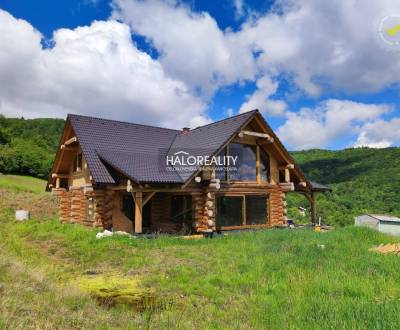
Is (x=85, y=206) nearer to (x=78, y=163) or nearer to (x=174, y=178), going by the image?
(x=78, y=163)

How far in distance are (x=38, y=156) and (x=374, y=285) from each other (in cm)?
4349

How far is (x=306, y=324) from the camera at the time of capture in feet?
16.5

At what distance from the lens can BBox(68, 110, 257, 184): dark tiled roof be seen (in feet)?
49.3

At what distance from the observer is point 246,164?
17.7m

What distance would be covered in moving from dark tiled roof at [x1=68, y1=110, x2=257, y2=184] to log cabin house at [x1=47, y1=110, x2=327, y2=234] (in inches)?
1.8

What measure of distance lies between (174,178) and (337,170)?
105 feet

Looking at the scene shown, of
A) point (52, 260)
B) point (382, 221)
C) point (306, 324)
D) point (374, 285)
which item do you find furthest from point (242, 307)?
point (382, 221)

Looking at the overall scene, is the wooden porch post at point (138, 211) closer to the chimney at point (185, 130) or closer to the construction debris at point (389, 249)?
the chimney at point (185, 130)

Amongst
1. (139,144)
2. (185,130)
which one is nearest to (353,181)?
(185,130)

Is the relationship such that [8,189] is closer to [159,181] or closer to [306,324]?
[159,181]

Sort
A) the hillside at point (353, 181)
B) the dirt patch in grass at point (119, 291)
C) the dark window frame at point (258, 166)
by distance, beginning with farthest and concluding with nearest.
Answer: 1. the hillside at point (353, 181)
2. the dark window frame at point (258, 166)
3. the dirt patch in grass at point (119, 291)

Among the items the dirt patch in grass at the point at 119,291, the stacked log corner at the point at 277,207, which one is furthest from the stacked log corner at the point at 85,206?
the stacked log corner at the point at 277,207

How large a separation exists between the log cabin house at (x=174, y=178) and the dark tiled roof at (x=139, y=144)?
0.05 metres

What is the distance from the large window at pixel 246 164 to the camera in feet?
55.1
